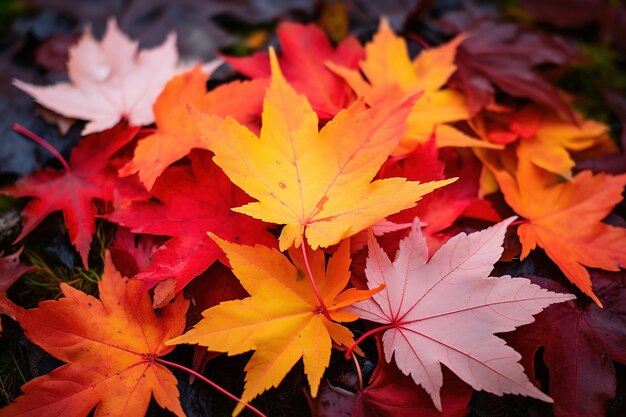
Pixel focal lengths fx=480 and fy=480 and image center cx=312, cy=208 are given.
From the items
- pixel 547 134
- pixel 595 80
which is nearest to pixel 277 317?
pixel 547 134

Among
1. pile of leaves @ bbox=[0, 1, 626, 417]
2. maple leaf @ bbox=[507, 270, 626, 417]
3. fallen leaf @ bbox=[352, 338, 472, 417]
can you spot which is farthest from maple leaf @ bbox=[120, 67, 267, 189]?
maple leaf @ bbox=[507, 270, 626, 417]

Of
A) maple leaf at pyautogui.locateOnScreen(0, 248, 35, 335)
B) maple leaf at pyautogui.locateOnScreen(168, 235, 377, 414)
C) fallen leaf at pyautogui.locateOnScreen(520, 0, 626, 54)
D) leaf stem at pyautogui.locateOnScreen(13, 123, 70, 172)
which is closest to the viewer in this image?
maple leaf at pyautogui.locateOnScreen(168, 235, 377, 414)

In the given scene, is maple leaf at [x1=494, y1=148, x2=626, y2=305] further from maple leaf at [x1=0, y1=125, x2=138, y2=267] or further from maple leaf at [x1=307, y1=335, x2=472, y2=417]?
maple leaf at [x1=0, y1=125, x2=138, y2=267]

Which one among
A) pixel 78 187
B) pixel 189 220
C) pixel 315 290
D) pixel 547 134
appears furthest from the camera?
pixel 547 134

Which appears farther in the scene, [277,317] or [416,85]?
[416,85]

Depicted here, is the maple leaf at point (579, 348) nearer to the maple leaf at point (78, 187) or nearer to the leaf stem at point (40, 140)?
the maple leaf at point (78, 187)

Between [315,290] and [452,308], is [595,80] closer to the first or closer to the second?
[452,308]

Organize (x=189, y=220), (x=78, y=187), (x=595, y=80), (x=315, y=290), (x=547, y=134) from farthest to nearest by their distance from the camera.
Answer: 1. (x=595, y=80)
2. (x=547, y=134)
3. (x=78, y=187)
4. (x=189, y=220)
5. (x=315, y=290)

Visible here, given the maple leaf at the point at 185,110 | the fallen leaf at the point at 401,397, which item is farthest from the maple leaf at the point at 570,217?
the maple leaf at the point at 185,110
